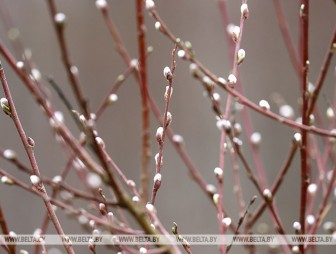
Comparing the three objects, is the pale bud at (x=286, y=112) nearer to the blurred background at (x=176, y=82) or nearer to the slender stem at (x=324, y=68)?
the slender stem at (x=324, y=68)

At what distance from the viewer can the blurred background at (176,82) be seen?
5.94 ft

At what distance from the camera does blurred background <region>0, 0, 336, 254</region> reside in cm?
181

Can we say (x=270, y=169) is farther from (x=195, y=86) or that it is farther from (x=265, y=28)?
(x=265, y=28)

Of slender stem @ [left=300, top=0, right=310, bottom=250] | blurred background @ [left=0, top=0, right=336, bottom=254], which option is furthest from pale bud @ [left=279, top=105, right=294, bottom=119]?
blurred background @ [left=0, top=0, right=336, bottom=254]

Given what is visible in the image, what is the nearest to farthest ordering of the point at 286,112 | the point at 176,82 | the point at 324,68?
1. the point at 324,68
2. the point at 286,112
3. the point at 176,82

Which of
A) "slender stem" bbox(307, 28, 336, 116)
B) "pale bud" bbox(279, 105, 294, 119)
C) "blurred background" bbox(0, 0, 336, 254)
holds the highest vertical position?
"blurred background" bbox(0, 0, 336, 254)

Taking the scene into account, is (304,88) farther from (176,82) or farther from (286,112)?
(176,82)

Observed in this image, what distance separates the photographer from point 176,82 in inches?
74.2

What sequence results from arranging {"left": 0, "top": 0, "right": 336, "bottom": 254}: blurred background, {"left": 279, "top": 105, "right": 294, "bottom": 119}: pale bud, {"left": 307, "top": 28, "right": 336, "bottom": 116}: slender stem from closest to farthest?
1. {"left": 307, "top": 28, "right": 336, "bottom": 116}: slender stem
2. {"left": 279, "top": 105, "right": 294, "bottom": 119}: pale bud
3. {"left": 0, "top": 0, "right": 336, "bottom": 254}: blurred background

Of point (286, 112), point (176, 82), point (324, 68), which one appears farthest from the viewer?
point (176, 82)

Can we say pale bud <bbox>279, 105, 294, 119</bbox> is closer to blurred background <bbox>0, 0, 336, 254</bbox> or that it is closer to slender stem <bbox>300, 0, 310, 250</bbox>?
slender stem <bbox>300, 0, 310, 250</bbox>

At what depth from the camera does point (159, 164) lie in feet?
2.23

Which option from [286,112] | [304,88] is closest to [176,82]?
[286,112]

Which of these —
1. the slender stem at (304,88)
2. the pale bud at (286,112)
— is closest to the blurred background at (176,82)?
the pale bud at (286,112)
